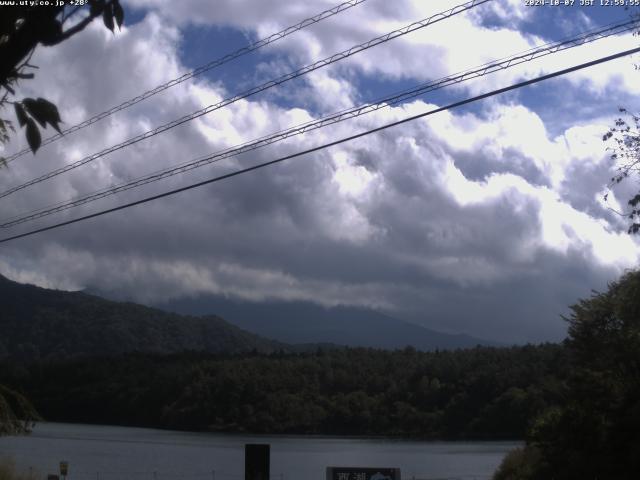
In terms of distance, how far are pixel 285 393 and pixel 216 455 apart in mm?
32397

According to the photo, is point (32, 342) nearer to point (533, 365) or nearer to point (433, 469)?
point (533, 365)

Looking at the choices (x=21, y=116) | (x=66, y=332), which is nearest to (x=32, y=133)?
(x=21, y=116)

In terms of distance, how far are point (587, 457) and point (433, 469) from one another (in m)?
25.5

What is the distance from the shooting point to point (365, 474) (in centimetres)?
1278

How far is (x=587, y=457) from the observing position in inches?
963

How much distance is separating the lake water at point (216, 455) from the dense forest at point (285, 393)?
153 inches

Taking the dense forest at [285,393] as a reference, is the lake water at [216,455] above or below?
below

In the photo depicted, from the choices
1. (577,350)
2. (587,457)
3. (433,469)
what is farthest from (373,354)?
(587,457)

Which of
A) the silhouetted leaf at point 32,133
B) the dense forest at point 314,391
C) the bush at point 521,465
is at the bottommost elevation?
the bush at point 521,465

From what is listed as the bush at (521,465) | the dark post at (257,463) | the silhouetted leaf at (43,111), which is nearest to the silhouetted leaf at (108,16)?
the silhouetted leaf at (43,111)

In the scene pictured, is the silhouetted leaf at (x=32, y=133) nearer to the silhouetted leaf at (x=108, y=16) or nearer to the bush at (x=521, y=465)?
the silhouetted leaf at (x=108, y=16)

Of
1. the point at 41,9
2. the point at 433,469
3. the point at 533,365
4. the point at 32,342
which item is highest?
the point at 32,342

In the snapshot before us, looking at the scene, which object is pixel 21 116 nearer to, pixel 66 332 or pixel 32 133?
pixel 32 133

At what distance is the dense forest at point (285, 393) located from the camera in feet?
268
